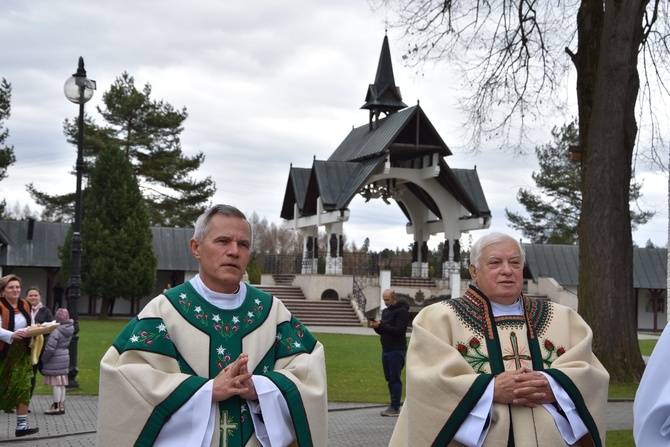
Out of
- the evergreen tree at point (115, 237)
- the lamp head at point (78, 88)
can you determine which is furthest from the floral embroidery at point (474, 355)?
the evergreen tree at point (115, 237)

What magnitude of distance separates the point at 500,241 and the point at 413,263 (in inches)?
1731

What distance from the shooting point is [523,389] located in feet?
17.4

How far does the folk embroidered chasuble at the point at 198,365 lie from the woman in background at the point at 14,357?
6.75 metres

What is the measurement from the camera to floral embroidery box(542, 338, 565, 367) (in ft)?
18.6

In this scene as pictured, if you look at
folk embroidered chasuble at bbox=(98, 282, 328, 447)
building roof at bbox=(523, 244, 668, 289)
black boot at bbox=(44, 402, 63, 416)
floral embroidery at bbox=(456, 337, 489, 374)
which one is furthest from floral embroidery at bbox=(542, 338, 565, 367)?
building roof at bbox=(523, 244, 668, 289)

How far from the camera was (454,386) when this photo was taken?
A: 5.40 meters

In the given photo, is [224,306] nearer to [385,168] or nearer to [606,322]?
[606,322]

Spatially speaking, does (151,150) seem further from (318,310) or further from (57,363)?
(57,363)

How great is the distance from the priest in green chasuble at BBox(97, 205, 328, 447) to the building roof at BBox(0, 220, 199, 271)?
43.2 m

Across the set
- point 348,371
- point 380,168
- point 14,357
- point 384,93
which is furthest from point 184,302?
point 384,93

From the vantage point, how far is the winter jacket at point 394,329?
13.8 m

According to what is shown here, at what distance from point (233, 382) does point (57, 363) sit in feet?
30.8

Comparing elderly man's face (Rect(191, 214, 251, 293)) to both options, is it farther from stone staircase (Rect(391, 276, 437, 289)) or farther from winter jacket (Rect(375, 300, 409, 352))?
stone staircase (Rect(391, 276, 437, 289))

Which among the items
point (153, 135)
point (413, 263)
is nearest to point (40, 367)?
point (413, 263)
